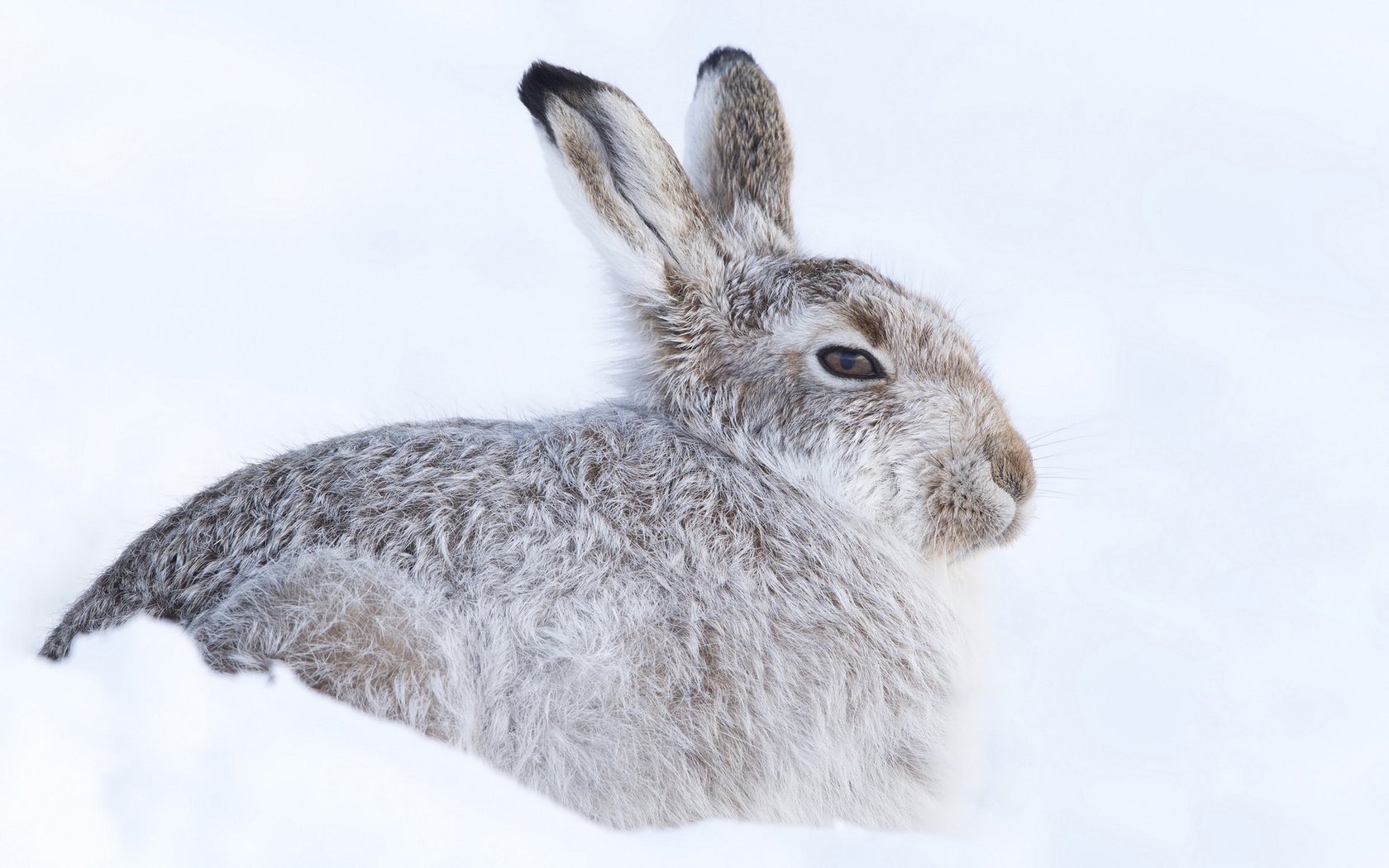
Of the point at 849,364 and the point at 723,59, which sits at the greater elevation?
the point at 723,59

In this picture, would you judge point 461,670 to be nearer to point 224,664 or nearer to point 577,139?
point 224,664

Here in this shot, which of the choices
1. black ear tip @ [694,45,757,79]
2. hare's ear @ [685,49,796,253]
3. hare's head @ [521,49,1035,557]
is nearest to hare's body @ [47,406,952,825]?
hare's head @ [521,49,1035,557]

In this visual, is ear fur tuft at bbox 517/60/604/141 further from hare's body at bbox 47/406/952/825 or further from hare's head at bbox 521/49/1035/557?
hare's body at bbox 47/406/952/825

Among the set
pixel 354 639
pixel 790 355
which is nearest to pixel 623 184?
pixel 790 355

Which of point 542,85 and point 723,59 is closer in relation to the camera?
point 542,85

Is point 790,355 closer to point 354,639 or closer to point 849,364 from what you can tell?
point 849,364

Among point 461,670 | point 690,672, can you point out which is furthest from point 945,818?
point 461,670

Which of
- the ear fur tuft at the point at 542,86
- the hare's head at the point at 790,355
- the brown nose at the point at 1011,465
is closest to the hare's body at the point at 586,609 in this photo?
the hare's head at the point at 790,355
